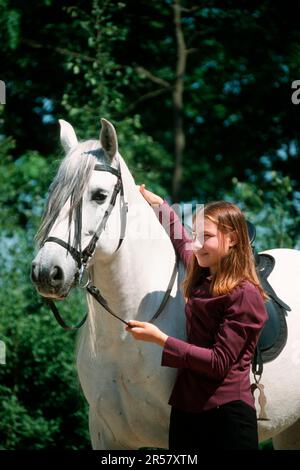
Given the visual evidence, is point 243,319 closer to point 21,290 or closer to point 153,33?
point 21,290

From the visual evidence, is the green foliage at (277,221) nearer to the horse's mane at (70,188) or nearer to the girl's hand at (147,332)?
the horse's mane at (70,188)

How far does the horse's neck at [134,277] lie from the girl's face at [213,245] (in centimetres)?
43

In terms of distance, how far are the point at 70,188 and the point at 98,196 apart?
0.13m

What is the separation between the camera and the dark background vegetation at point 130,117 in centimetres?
623

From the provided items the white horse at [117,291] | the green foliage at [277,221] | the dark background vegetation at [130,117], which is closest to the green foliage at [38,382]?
the dark background vegetation at [130,117]

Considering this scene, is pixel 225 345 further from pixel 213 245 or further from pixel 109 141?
pixel 109 141

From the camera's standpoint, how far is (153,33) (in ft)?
34.6

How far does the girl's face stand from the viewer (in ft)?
9.97

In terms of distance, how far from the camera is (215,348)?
9.46 ft

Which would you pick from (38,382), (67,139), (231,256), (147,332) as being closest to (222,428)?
(147,332)

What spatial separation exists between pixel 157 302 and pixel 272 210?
3778 mm

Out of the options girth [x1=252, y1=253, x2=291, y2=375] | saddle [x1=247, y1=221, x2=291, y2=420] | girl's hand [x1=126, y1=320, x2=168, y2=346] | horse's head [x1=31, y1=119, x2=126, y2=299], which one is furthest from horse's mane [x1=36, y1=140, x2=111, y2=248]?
girth [x1=252, y1=253, x2=291, y2=375]

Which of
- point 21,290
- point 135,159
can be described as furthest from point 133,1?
point 21,290

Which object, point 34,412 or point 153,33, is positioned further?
point 153,33
